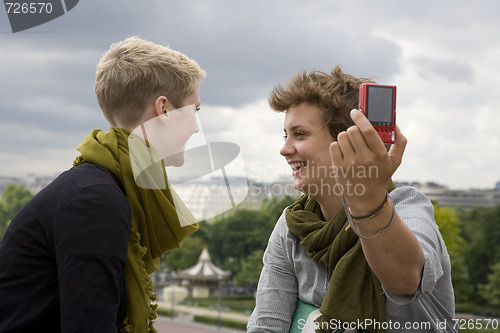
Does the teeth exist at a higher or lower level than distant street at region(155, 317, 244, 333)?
higher

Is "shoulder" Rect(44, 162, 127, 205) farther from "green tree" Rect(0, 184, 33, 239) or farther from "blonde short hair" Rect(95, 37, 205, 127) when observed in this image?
"green tree" Rect(0, 184, 33, 239)

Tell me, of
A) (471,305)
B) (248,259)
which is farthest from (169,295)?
(471,305)

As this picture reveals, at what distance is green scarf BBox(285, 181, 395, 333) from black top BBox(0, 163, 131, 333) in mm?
1089

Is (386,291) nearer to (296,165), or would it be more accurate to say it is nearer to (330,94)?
(296,165)

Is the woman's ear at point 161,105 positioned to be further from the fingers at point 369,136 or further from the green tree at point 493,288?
the green tree at point 493,288

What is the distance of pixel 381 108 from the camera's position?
237 centimetres

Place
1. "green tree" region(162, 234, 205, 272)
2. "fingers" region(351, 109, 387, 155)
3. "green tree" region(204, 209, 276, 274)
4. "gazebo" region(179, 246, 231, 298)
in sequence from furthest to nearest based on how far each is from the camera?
"green tree" region(162, 234, 205, 272) < "gazebo" region(179, 246, 231, 298) < "green tree" region(204, 209, 276, 274) < "fingers" region(351, 109, 387, 155)

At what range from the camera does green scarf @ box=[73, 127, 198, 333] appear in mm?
2861

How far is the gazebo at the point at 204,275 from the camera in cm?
6063

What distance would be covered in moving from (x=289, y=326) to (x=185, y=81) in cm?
158

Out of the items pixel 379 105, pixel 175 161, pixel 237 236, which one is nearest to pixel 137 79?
pixel 175 161

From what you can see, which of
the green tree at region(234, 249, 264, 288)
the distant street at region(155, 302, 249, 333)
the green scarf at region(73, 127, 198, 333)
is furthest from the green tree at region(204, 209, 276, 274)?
the green scarf at region(73, 127, 198, 333)

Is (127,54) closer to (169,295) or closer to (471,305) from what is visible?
(471,305)

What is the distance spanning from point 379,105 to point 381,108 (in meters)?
0.02
